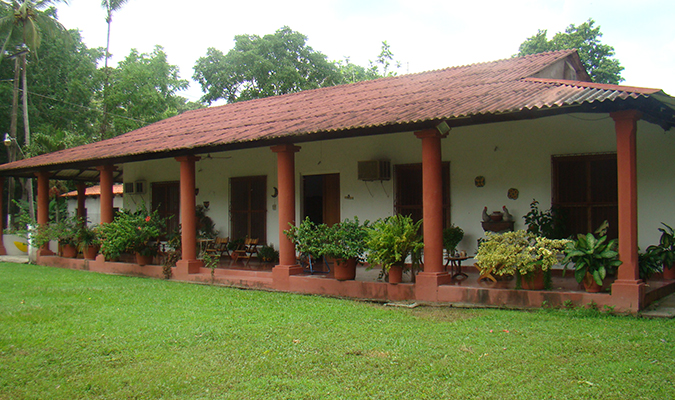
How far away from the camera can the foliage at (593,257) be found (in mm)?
6199

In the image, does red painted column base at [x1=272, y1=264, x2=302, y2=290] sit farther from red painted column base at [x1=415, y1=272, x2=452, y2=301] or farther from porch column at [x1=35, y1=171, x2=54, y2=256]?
porch column at [x1=35, y1=171, x2=54, y2=256]

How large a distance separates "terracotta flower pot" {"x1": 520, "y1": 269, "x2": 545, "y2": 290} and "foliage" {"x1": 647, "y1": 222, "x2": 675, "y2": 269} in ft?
5.82

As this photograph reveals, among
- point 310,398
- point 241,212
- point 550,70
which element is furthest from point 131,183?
point 310,398

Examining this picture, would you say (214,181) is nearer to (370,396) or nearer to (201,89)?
(370,396)

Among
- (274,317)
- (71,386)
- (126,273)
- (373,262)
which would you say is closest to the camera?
(71,386)

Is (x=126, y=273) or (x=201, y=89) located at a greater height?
(x=201, y=89)

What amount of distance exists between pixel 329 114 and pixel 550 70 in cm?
444

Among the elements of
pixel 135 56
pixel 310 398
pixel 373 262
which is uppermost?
pixel 135 56

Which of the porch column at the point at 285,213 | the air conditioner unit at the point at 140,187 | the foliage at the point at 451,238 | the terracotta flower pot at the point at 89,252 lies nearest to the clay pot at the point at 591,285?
the foliage at the point at 451,238

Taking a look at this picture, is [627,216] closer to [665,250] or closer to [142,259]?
[665,250]

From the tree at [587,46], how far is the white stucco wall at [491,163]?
666 inches

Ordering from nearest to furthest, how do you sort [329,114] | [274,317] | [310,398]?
[310,398] → [274,317] → [329,114]

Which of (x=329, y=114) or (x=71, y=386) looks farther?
(x=329, y=114)

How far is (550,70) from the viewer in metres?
10.2
